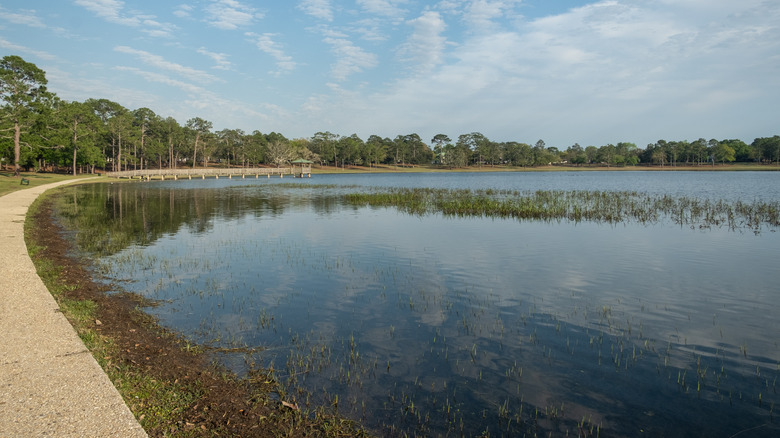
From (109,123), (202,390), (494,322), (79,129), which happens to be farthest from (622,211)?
(109,123)

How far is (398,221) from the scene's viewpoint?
28.1 metres

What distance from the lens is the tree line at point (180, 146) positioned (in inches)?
2311

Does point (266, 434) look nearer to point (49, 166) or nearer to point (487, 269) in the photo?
point (487, 269)

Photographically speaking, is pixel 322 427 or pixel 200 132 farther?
pixel 200 132

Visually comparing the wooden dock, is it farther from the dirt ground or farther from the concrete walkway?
the dirt ground

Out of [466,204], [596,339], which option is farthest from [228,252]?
[466,204]

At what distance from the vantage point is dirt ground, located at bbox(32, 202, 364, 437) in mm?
5691

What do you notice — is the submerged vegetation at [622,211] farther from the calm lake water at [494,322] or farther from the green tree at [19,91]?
the green tree at [19,91]

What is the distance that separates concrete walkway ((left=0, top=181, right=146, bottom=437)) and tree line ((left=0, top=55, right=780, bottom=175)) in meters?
50.5

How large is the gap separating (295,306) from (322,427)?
223 inches

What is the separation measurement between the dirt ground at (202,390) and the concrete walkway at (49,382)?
0.39 meters

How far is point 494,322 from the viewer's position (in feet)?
33.9

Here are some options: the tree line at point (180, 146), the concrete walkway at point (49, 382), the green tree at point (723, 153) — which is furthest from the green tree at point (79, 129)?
the green tree at point (723, 153)

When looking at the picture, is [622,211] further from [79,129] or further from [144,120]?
[144,120]
